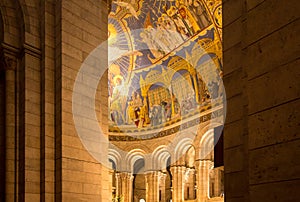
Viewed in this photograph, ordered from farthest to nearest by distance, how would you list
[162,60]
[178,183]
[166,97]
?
[166,97]
[162,60]
[178,183]

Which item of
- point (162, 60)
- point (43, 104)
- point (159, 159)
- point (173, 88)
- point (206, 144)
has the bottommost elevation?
point (159, 159)

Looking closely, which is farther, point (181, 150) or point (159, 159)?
point (159, 159)

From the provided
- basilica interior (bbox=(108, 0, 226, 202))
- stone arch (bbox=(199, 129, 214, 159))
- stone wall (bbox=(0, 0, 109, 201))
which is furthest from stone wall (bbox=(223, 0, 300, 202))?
stone arch (bbox=(199, 129, 214, 159))

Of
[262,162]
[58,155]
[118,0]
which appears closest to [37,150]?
[58,155]

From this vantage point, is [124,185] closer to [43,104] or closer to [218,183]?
[218,183]

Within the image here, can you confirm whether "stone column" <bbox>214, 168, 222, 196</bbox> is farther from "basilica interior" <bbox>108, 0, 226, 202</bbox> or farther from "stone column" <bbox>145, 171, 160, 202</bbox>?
"stone column" <bbox>145, 171, 160, 202</bbox>

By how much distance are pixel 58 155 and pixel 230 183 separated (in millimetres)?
3795

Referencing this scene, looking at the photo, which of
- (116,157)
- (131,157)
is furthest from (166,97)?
(116,157)

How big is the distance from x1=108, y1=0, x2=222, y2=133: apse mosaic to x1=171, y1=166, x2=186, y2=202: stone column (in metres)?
2.48

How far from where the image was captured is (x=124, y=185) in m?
22.9

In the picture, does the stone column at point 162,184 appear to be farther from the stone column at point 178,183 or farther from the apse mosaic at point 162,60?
the apse mosaic at point 162,60

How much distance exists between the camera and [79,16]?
8.04m

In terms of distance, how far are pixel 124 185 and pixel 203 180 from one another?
5.64 m

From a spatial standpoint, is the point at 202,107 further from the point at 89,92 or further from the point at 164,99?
→ the point at 89,92
